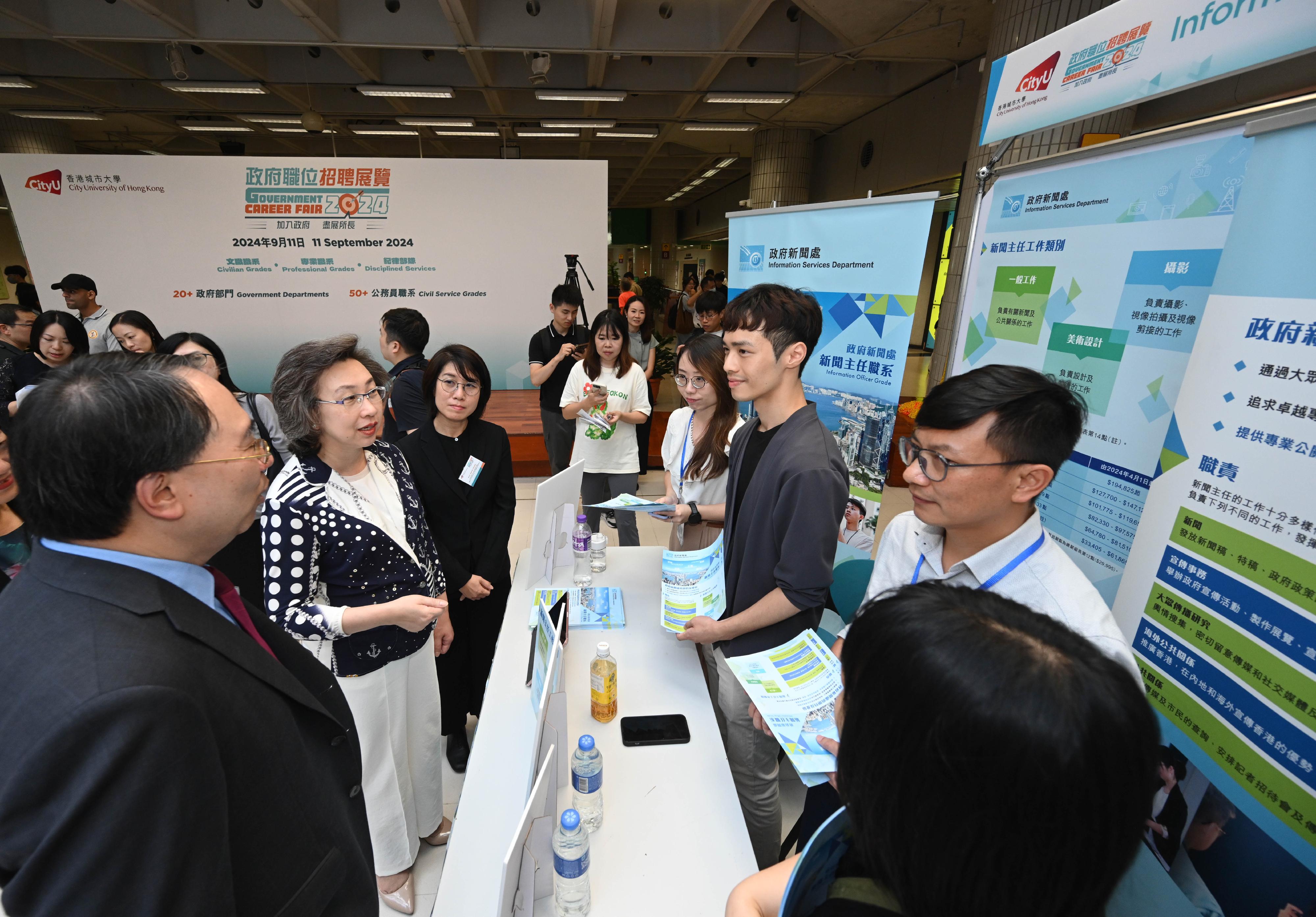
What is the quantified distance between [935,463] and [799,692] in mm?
604

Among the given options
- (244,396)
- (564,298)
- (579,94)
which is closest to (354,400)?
(244,396)

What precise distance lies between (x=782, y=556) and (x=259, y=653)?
3.62 feet

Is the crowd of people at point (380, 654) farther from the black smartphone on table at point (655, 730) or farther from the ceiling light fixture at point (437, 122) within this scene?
the ceiling light fixture at point (437, 122)

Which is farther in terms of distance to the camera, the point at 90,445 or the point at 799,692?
the point at 799,692

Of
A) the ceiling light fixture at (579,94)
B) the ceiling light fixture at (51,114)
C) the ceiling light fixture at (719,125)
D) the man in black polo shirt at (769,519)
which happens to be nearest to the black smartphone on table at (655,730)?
the man in black polo shirt at (769,519)

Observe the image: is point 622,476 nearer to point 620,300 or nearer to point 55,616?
point 55,616

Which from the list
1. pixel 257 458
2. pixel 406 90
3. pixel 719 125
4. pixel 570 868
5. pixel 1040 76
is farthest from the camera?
pixel 719 125

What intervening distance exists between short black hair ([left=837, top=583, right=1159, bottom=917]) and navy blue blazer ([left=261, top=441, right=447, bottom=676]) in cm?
130

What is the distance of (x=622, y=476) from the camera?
11.4ft

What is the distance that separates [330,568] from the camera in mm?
1452

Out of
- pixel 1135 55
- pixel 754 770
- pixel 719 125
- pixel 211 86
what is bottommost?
pixel 754 770

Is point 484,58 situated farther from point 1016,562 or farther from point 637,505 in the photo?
point 1016,562

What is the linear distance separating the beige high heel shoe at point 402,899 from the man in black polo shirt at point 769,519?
1.02 metres

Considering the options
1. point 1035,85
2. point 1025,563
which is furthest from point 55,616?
point 1035,85
